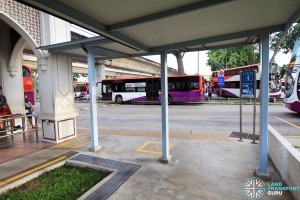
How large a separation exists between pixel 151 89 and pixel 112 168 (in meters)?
15.1

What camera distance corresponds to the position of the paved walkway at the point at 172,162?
339 centimetres

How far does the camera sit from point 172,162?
4.61m

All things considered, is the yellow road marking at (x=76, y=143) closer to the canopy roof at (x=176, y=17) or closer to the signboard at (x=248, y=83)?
the canopy roof at (x=176, y=17)

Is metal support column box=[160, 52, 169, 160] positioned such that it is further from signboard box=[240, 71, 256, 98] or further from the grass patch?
signboard box=[240, 71, 256, 98]

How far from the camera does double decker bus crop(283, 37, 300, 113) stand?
9.10m

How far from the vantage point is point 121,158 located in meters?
4.94

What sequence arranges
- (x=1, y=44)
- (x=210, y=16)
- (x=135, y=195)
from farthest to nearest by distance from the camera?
(x=1, y=44) → (x=135, y=195) → (x=210, y=16)

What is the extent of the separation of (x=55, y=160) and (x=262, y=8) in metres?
5.23

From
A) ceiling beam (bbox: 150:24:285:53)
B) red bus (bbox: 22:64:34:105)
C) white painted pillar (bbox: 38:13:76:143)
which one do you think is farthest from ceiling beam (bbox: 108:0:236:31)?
red bus (bbox: 22:64:34:105)

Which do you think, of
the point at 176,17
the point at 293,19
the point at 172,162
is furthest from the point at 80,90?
the point at 293,19

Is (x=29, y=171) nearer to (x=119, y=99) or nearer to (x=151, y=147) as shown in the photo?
(x=151, y=147)

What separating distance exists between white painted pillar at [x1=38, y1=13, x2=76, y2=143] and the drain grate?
6.25 ft

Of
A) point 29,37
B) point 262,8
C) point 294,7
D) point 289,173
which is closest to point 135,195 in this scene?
point 289,173

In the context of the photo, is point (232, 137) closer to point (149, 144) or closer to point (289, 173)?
point (149, 144)
